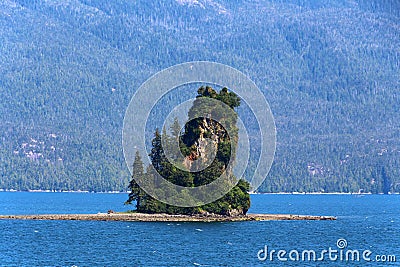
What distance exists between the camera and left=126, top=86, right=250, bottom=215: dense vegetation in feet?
589

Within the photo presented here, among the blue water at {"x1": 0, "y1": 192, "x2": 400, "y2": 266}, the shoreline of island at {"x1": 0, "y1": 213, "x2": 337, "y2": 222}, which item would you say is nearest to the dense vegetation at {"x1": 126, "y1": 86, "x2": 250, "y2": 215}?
the shoreline of island at {"x1": 0, "y1": 213, "x2": 337, "y2": 222}

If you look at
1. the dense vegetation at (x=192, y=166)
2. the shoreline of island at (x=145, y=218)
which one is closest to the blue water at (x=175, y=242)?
the shoreline of island at (x=145, y=218)

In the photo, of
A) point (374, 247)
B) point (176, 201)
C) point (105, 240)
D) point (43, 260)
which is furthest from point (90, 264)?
point (176, 201)

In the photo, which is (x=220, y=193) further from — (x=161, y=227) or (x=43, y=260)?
(x=43, y=260)

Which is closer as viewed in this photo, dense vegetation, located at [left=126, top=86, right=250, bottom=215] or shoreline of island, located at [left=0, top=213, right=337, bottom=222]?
shoreline of island, located at [left=0, top=213, right=337, bottom=222]

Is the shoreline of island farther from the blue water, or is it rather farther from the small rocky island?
the blue water

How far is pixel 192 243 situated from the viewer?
144m

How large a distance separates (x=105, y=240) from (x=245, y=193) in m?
45.7

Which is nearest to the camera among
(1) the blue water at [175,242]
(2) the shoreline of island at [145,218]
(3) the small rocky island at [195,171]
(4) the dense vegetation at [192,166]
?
(1) the blue water at [175,242]

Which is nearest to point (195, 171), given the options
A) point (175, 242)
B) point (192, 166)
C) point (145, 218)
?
point (192, 166)

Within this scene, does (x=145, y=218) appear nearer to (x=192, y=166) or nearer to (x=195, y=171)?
(x=195, y=171)

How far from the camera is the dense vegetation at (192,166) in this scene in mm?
179625

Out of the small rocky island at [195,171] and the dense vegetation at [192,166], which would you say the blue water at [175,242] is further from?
the dense vegetation at [192,166]

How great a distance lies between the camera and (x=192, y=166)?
18075 cm
